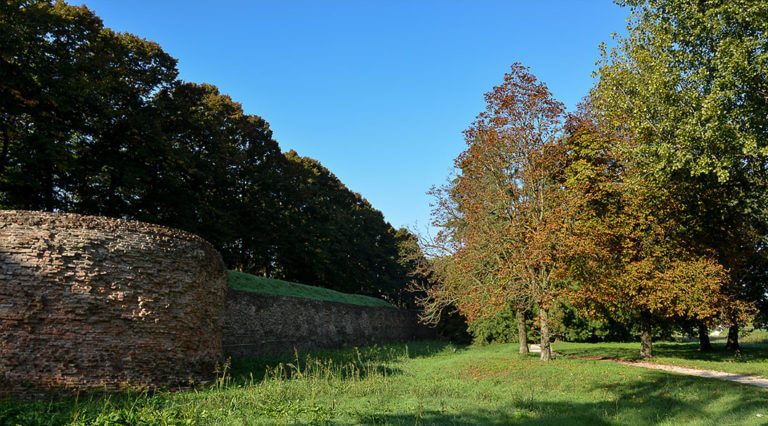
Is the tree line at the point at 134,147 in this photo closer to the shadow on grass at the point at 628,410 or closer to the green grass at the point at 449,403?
the green grass at the point at 449,403

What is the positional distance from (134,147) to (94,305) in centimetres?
1372

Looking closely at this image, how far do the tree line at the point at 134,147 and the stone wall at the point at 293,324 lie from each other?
23.0ft

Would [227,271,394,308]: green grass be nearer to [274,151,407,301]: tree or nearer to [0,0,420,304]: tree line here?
[0,0,420,304]: tree line

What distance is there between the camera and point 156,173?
75.4 ft

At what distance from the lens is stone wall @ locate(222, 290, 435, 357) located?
18.2 meters

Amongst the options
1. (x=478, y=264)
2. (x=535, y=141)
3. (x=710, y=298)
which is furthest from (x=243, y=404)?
(x=710, y=298)

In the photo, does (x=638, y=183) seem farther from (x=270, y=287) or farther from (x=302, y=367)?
(x=270, y=287)

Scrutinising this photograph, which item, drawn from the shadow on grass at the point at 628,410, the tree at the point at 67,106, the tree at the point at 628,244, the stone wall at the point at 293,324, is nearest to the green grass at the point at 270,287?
the stone wall at the point at 293,324

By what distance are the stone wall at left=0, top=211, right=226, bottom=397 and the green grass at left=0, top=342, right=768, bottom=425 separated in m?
0.78

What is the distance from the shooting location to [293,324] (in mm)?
21797

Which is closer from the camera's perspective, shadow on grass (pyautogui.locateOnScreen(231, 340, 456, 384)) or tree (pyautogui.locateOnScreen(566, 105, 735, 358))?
shadow on grass (pyautogui.locateOnScreen(231, 340, 456, 384))

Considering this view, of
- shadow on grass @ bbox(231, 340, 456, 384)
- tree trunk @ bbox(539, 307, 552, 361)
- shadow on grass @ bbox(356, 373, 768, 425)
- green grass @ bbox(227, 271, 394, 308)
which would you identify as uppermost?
green grass @ bbox(227, 271, 394, 308)

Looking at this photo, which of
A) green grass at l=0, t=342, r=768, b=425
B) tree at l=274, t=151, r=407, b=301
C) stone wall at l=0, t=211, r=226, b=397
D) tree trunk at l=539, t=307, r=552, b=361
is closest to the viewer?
green grass at l=0, t=342, r=768, b=425

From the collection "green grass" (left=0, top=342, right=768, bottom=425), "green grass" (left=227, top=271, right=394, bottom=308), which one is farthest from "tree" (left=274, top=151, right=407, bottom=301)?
"green grass" (left=0, top=342, right=768, bottom=425)
